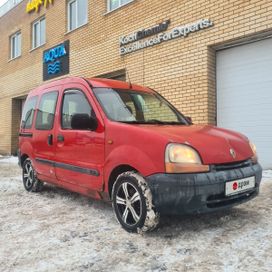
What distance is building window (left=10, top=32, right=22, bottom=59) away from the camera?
17.8 m

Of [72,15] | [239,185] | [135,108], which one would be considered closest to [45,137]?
[135,108]

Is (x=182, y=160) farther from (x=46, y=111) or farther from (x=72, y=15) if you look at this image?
(x=72, y=15)

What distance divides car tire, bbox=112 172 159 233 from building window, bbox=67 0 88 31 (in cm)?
1004

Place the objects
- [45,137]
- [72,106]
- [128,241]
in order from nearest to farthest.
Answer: [128,241], [72,106], [45,137]

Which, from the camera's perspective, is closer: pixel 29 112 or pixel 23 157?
pixel 29 112

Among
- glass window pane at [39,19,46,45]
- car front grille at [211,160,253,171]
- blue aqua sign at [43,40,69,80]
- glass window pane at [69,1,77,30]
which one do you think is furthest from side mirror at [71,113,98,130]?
glass window pane at [39,19,46,45]

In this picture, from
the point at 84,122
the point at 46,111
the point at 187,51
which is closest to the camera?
the point at 84,122

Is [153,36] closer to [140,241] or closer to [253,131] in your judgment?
[253,131]

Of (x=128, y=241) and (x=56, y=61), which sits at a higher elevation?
(x=56, y=61)

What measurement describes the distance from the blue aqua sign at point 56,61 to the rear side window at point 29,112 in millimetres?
6968

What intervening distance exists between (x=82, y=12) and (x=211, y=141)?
10.7 meters

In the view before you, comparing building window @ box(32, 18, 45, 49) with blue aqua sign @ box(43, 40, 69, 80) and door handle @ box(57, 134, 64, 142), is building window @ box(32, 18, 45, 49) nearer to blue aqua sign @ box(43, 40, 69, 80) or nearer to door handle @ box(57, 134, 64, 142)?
blue aqua sign @ box(43, 40, 69, 80)

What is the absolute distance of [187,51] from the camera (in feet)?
30.2

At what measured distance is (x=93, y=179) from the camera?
4.69 meters
